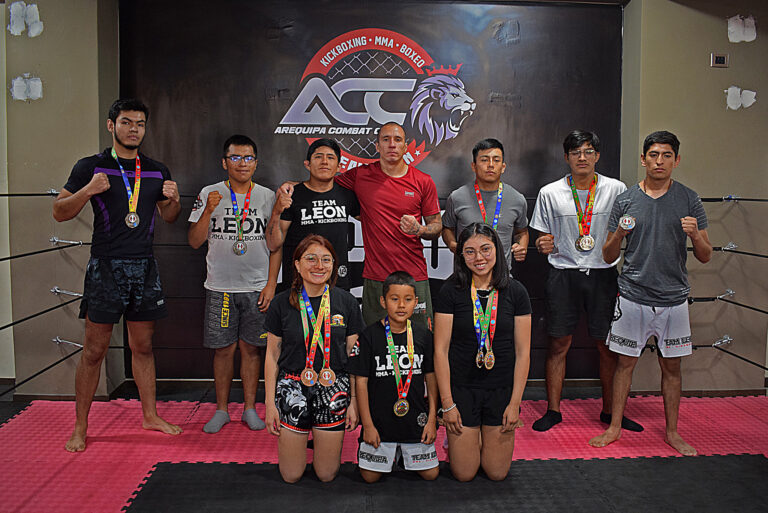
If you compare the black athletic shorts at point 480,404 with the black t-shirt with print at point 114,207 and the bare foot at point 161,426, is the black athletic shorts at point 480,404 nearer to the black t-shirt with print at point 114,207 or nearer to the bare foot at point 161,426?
the bare foot at point 161,426

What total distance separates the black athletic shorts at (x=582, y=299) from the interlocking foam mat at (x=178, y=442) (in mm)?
623

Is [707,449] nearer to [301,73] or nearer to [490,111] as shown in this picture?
[490,111]

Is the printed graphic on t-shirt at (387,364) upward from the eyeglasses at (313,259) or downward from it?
downward

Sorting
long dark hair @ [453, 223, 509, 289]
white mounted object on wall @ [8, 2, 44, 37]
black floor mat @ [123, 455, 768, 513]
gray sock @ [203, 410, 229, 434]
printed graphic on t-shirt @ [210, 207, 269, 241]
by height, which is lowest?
black floor mat @ [123, 455, 768, 513]

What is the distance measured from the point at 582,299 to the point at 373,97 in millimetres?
2034

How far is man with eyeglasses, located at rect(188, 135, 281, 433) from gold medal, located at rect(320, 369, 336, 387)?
32.4 inches

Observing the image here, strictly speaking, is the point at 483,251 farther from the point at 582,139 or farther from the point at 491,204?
the point at 582,139

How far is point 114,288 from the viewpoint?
10.7 feet

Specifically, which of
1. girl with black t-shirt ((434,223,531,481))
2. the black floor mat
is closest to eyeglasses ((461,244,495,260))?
girl with black t-shirt ((434,223,531,481))

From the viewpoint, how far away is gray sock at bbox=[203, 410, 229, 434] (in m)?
3.49

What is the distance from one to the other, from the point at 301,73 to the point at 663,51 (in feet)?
8.38

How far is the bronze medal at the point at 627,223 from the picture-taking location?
3.19 metres

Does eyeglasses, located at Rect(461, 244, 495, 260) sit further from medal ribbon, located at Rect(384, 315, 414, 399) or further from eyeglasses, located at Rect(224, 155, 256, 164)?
eyeglasses, located at Rect(224, 155, 256, 164)

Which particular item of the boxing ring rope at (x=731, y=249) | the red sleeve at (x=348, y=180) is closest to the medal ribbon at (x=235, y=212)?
the red sleeve at (x=348, y=180)
